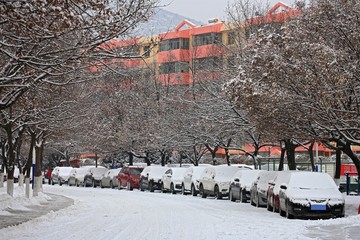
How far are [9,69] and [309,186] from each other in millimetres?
10201

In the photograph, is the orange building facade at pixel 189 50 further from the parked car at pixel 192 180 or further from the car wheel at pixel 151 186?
the car wheel at pixel 151 186

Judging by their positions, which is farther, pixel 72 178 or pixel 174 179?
pixel 72 178

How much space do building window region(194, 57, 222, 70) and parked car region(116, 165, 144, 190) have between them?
307 inches

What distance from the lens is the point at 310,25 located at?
23.7 m

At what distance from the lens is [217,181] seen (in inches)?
1362

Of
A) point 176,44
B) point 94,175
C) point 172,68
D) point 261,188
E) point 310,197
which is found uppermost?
point 176,44

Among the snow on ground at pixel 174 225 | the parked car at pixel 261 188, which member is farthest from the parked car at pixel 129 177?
the snow on ground at pixel 174 225

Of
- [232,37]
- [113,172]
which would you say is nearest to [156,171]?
[113,172]

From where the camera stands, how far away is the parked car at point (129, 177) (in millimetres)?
46375

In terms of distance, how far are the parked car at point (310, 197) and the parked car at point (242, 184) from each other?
22.3 ft

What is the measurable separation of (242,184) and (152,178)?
13.0 metres

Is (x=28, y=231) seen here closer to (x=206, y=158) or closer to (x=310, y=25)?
(x=310, y=25)

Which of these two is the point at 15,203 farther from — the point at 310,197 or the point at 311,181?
the point at 310,197

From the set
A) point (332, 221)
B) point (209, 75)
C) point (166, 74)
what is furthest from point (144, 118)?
point (332, 221)
